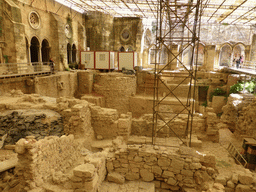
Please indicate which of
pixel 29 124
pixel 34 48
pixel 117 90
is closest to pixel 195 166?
pixel 29 124

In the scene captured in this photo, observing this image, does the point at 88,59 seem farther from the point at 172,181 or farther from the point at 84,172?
the point at 84,172

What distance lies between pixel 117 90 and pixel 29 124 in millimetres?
8945

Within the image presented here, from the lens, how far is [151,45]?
27.2 metres

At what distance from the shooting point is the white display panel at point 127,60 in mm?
19016

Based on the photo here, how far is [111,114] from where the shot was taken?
9.01m

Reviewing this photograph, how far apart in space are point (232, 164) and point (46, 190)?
6.37 metres

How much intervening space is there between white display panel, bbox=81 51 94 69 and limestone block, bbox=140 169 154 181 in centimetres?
1494

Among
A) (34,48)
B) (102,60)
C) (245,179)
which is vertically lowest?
(245,179)

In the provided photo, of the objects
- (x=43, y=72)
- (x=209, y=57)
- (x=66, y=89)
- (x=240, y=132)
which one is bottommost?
(x=240, y=132)

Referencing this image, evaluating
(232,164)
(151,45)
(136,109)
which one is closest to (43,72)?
(136,109)

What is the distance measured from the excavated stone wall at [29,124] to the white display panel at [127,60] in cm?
1187

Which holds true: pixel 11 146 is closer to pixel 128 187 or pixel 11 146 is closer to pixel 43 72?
pixel 128 187

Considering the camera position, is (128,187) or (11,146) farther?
(11,146)

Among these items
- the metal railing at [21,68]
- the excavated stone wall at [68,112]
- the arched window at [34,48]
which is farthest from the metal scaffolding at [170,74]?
the arched window at [34,48]
